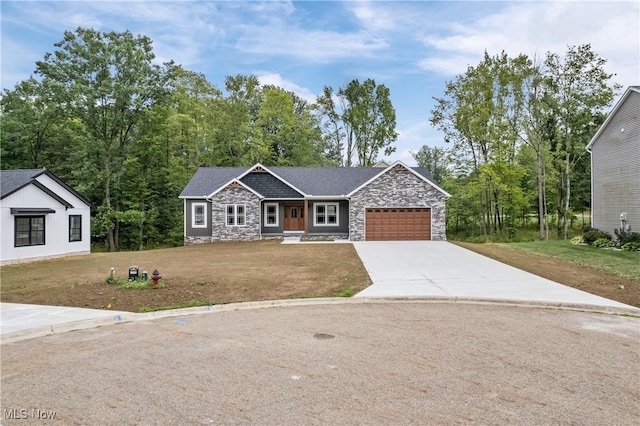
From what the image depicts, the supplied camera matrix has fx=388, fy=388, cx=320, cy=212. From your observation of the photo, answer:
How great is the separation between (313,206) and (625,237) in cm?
1748

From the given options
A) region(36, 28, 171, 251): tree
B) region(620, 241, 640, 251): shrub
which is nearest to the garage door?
region(620, 241, 640, 251): shrub

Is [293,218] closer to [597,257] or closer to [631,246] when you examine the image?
[597,257]

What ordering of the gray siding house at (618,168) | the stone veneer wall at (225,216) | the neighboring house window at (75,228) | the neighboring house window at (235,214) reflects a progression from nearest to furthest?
the gray siding house at (618,168) → the neighboring house window at (75,228) → the stone veneer wall at (225,216) → the neighboring house window at (235,214)

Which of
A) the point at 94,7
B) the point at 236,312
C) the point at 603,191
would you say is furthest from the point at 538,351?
the point at 603,191

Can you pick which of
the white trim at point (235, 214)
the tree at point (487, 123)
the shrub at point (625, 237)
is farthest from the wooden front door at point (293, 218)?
the shrub at point (625, 237)

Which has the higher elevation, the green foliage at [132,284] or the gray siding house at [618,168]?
the gray siding house at [618,168]

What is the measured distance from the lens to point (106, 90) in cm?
2875

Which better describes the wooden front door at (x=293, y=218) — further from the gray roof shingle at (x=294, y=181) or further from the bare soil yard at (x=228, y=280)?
the bare soil yard at (x=228, y=280)

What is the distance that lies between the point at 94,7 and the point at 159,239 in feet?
80.9

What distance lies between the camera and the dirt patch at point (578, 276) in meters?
9.94

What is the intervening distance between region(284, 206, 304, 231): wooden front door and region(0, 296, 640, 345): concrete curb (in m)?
18.4

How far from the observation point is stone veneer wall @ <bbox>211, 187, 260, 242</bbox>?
25.7 meters

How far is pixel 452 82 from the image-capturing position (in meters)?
32.3

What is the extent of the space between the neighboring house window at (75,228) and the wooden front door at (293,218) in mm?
12446
